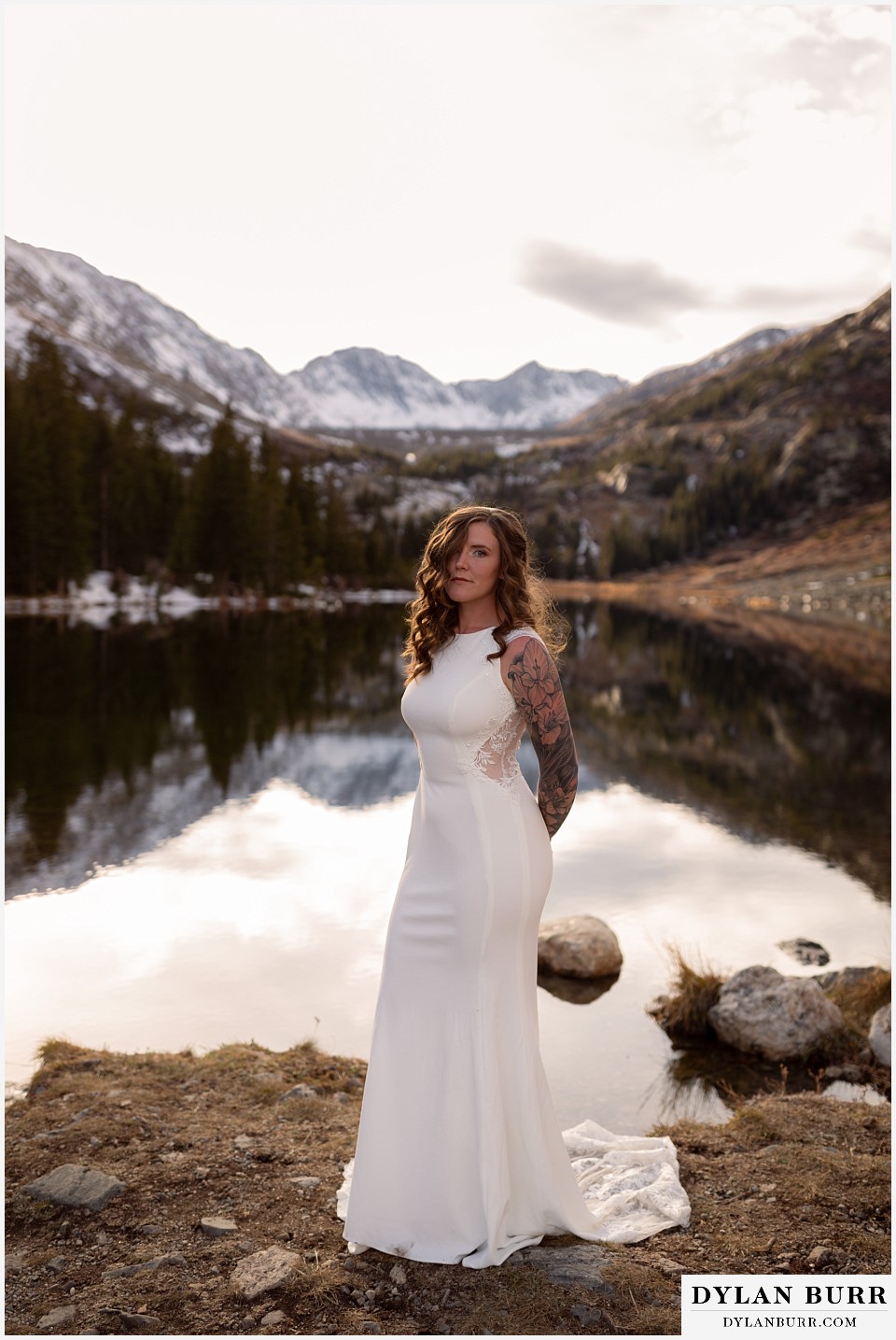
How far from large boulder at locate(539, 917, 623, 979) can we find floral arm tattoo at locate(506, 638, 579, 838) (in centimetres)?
555

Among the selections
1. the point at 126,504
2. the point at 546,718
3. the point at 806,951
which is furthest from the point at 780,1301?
the point at 126,504

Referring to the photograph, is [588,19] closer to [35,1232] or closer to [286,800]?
[35,1232]

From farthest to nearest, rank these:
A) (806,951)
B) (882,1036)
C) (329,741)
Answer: (329,741) → (806,951) → (882,1036)

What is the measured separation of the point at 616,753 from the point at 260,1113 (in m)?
17.0

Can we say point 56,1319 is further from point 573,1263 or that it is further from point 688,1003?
point 688,1003

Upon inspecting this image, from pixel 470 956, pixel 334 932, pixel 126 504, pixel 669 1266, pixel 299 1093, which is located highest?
pixel 126 504

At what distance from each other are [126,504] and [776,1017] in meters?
69.4

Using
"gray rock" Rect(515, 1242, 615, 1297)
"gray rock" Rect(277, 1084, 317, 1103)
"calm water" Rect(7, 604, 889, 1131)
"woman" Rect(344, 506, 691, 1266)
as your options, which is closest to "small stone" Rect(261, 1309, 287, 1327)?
"woman" Rect(344, 506, 691, 1266)

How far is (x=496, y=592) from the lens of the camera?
421cm

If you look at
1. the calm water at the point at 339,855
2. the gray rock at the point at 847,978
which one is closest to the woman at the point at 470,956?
the calm water at the point at 339,855

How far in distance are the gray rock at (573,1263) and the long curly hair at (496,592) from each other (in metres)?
2.45

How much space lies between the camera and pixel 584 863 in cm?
1367

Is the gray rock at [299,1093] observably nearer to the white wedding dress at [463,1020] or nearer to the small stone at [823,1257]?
the white wedding dress at [463,1020]

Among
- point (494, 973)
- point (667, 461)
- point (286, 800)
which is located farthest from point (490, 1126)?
point (667, 461)
